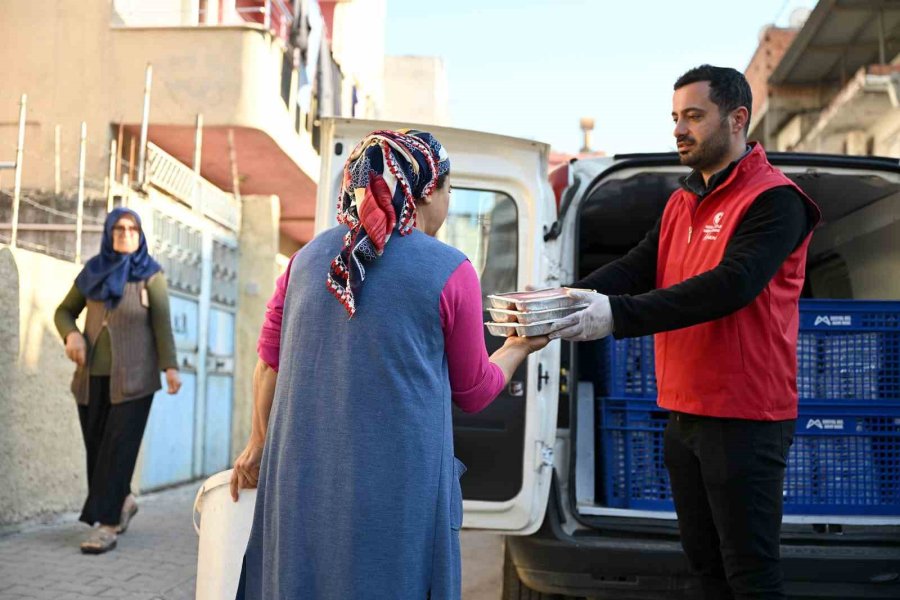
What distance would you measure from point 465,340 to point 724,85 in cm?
127

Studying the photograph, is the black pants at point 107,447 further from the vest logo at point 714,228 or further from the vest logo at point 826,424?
the vest logo at point 714,228

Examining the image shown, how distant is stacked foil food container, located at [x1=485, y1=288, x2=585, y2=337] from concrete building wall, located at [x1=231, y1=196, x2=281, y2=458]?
888cm

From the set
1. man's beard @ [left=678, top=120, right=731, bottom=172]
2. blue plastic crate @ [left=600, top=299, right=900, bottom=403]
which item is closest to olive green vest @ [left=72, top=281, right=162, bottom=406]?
blue plastic crate @ [left=600, top=299, right=900, bottom=403]

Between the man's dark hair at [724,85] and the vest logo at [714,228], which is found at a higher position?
Result: the man's dark hair at [724,85]

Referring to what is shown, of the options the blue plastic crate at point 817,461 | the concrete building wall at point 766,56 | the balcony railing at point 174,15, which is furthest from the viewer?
the concrete building wall at point 766,56

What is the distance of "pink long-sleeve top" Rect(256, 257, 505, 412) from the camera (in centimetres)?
221

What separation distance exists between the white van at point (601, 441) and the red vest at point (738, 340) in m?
1.22

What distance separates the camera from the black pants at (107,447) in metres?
5.76

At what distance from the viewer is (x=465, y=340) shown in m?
2.24

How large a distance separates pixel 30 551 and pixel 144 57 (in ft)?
24.6

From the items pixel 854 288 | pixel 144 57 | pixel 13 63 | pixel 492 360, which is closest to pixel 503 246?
pixel 492 360

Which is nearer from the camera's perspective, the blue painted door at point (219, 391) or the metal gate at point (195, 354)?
the metal gate at point (195, 354)

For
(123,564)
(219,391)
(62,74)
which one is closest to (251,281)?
(219,391)

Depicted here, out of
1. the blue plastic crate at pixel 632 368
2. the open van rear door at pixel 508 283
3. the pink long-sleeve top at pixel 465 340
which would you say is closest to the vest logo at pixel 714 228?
the pink long-sleeve top at pixel 465 340
